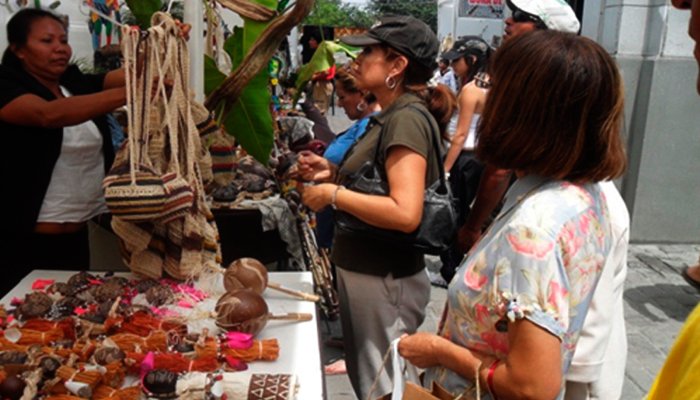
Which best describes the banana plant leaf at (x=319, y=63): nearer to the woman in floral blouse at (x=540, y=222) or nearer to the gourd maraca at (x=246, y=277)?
the gourd maraca at (x=246, y=277)

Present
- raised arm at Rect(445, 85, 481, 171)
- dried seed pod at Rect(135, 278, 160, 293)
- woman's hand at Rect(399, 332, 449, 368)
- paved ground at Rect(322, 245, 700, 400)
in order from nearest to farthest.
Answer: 1. woman's hand at Rect(399, 332, 449, 368)
2. dried seed pod at Rect(135, 278, 160, 293)
3. paved ground at Rect(322, 245, 700, 400)
4. raised arm at Rect(445, 85, 481, 171)

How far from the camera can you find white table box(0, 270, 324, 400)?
68.0 inches

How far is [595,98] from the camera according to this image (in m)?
1.34

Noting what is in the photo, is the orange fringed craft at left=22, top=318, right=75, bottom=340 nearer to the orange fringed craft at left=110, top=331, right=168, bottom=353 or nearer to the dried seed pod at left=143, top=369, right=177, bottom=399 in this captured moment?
the orange fringed craft at left=110, top=331, right=168, bottom=353

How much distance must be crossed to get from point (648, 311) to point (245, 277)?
356cm

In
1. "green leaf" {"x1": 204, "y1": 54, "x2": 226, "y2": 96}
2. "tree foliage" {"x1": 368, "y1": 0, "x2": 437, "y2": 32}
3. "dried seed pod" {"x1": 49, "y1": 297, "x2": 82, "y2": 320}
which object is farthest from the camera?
"tree foliage" {"x1": 368, "y1": 0, "x2": 437, "y2": 32}

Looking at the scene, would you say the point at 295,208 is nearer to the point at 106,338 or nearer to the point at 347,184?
the point at 347,184

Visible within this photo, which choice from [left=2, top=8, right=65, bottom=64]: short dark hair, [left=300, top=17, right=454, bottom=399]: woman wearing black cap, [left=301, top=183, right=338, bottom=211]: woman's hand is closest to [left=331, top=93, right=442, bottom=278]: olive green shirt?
[left=300, top=17, right=454, bottom=399]: woman wearing black cap

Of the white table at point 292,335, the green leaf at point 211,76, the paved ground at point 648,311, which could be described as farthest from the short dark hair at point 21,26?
the paved ground at point 648,311

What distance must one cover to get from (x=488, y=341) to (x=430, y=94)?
1314mm

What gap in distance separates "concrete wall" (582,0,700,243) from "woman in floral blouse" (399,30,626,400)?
502cm

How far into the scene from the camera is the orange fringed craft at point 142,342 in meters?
1.75

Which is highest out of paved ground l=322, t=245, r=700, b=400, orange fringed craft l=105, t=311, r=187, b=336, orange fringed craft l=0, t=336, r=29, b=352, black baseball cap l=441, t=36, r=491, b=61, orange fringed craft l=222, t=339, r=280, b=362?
black baseball cap l=441, t=36, r=491, b=61

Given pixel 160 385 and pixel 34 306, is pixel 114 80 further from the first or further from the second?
pixel 160 385
